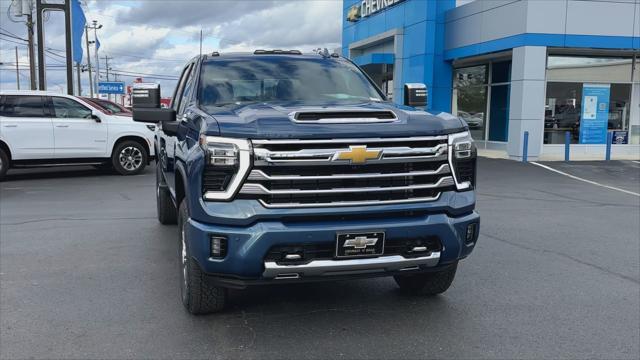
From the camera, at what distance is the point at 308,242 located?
368 centimetres

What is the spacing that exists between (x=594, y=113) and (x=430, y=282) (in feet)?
62.9

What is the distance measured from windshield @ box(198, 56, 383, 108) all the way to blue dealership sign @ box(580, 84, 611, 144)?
1809 cm

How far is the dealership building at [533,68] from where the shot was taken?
19438 millimetres

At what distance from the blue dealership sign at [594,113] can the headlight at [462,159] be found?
19090 millimetres

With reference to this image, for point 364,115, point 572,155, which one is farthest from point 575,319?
point 572,155

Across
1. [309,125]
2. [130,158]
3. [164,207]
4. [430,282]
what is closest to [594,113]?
[130,158]

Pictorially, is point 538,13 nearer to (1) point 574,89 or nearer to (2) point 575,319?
(1) point 574,89

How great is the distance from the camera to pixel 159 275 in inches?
223

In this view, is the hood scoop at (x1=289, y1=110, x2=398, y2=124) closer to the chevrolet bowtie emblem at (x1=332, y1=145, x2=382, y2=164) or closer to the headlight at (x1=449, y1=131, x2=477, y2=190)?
the chevrolet bowtie emblem at (x1=332, y1=145, x2=382, y2=164)

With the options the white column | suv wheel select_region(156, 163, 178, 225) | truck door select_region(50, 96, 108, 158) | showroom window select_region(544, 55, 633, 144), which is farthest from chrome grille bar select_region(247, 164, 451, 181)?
showroom window select_region(544, 55, 633, 144)

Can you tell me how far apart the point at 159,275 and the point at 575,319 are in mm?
3653

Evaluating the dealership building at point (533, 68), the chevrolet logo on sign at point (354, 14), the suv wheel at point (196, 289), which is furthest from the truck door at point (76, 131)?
the chevrolet logo on sign at point (354, 14)

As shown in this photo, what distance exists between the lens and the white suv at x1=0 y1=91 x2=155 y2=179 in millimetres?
12883

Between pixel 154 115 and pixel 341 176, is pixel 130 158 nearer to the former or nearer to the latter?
pixel 154 115
